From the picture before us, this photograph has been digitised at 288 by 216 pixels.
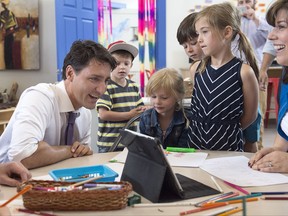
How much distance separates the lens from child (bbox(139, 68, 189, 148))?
2047mm

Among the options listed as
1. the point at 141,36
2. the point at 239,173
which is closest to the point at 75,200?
the point at 239,173

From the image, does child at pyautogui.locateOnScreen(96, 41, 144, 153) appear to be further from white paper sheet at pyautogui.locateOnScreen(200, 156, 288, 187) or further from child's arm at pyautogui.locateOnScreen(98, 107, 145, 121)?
white paper sheet at pyautogui.locateOnScreen(200, 156, 288, 187)

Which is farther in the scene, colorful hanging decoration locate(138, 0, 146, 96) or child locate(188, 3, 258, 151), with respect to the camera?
colorful hanging decoration locate(138, 0, 146, 96)

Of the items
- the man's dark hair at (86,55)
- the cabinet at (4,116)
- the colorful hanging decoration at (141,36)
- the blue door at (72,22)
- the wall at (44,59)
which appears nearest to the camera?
the man's dark hair at (86,55)

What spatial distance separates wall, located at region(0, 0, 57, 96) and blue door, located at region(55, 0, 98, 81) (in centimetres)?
26

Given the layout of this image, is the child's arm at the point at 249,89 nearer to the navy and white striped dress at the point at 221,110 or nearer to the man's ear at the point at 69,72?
the navy and white striped dress at the point at 221,110

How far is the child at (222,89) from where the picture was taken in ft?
6.09

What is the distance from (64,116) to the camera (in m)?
1.77

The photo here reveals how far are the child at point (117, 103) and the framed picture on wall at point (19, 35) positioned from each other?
1.91 meters

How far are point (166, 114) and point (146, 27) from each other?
3442mm

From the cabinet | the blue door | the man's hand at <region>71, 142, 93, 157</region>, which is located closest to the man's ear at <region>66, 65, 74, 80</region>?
the man's hand at <region>71, 142, 93, 157</region>

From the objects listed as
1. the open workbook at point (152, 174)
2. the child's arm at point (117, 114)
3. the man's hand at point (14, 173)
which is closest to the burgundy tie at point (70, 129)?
the man's hand at point (14, 173)

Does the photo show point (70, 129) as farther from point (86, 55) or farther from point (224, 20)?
point (224, 20)

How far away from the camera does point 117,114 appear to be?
8.50 ft
